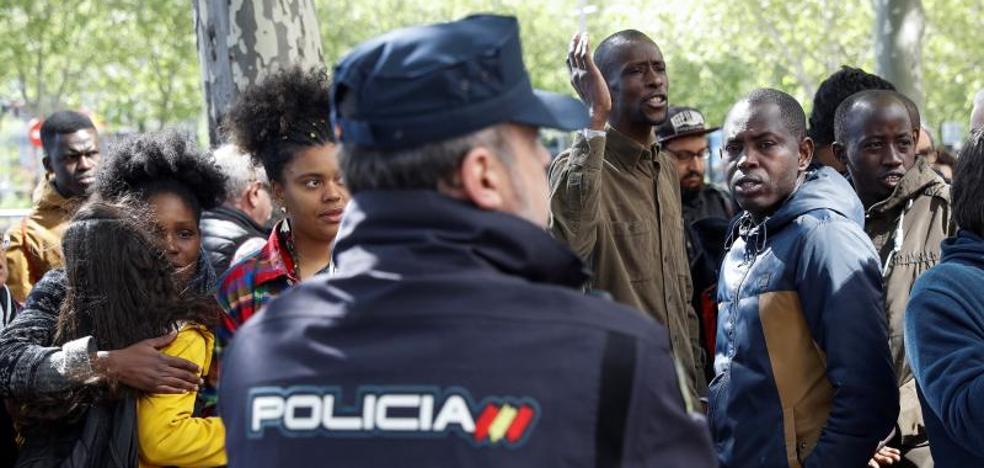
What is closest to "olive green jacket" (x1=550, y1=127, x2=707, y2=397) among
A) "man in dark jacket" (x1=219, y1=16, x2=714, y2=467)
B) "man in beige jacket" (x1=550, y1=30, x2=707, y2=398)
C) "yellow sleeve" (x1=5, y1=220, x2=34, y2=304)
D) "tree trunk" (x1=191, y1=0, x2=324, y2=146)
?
"man in beige jacket" (x1=550, y1=30, x2=707, y2=398)

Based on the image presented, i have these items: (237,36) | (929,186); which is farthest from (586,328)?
(237,36)

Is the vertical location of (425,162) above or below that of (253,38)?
below

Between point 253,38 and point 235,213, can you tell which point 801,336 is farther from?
point 253,38

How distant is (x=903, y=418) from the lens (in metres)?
4.28

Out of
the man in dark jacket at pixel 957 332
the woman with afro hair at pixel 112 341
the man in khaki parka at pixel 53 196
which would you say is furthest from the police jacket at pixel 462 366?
the man in khaki parka at pixel 53 196

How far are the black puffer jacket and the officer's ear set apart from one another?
391cm

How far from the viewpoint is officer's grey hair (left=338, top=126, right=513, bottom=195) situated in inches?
77.0

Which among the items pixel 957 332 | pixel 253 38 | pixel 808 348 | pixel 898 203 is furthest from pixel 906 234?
pixel 253 38

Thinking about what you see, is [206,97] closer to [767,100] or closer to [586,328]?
[767,100]

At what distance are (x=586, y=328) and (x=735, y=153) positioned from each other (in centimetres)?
259

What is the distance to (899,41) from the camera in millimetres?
13359

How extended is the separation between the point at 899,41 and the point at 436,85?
12.4 m

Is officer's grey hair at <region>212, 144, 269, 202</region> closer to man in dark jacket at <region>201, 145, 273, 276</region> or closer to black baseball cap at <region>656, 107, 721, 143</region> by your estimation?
man in dark jacket at <region>201, 145, 273, 276</region>

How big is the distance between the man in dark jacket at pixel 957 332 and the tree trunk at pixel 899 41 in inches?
410
